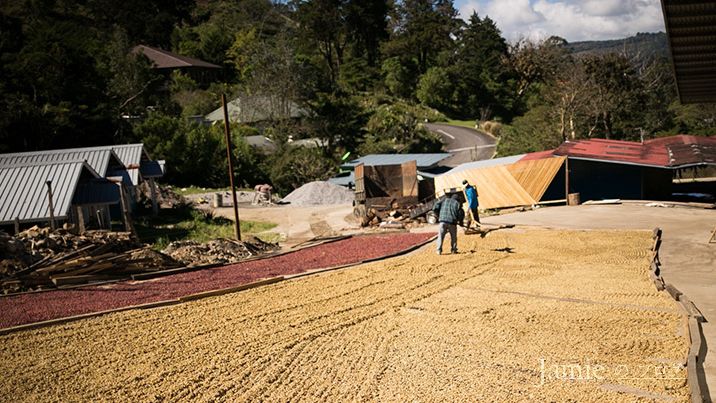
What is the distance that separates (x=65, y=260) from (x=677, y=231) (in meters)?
17.3

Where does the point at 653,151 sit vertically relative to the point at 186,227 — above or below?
above

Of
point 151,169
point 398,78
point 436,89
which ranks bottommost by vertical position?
point 151,169

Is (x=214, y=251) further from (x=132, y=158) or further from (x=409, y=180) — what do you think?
(x=132, y=158)

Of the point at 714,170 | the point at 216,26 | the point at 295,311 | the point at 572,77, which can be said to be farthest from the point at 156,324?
the point at 216,26

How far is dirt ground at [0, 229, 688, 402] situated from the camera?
7.40m

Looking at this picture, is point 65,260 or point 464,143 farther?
point 464,143

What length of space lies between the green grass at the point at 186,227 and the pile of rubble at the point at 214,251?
3.40 m

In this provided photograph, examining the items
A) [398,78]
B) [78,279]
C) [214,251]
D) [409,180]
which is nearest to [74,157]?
[214,251]

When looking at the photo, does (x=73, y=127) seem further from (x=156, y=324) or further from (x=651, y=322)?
(x=651, y=322)

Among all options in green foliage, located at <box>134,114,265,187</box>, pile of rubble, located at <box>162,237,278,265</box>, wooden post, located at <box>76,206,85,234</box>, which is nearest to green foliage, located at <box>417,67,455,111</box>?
green foliage, located at <box>134,114,265,187</box>

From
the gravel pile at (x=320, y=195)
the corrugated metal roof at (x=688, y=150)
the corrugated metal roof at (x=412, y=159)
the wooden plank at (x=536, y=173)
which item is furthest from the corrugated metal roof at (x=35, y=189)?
the corrugated metal roof at (x=688, y=150)

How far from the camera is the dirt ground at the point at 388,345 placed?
7.40 m

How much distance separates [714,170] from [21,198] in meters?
41.9

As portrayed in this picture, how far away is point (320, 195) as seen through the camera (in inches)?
1486
